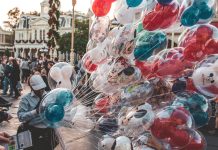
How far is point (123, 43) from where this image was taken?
518cm

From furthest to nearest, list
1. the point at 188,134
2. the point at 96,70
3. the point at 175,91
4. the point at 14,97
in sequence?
the point at 14,97 < the point at 96,70 < the point at 175,91 < the point at 188,134

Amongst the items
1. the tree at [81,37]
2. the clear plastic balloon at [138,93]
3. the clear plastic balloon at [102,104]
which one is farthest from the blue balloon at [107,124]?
the tree at [81,37]

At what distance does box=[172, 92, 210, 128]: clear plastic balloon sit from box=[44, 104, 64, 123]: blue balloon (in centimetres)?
119

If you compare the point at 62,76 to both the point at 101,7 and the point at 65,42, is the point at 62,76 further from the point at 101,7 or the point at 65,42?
the point at 65,42

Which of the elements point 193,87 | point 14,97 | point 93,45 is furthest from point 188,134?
point 14,97

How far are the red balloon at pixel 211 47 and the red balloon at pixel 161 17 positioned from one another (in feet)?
1.50

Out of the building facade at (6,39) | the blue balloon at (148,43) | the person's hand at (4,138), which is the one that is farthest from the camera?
the building facade at (6,39)

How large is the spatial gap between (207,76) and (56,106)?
1608 mm

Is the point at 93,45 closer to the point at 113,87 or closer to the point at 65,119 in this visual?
the point at 113,87

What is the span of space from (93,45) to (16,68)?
41.8ft

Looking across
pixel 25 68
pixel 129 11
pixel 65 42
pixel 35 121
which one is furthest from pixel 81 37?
pixel 129 11

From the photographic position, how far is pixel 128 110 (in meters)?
4.98

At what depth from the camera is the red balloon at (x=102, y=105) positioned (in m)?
5.23

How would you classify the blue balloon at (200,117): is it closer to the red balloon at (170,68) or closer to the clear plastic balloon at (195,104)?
the clear plastic balloon at (195,104)
